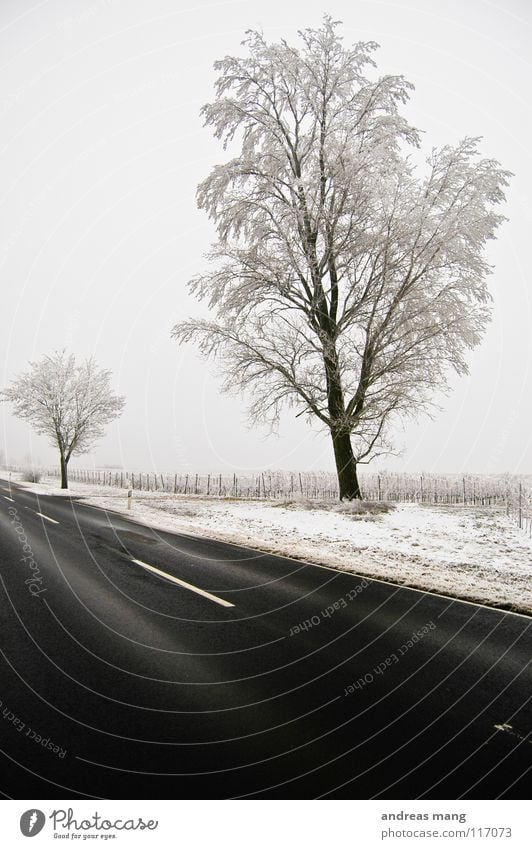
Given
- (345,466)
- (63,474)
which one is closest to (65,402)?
(63,474)

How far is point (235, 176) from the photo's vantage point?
15.7m

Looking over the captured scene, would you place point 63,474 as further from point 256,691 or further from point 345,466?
point 256,691

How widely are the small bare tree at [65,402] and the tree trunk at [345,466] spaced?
24568mm

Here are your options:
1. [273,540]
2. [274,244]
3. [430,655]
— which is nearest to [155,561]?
[273,540]

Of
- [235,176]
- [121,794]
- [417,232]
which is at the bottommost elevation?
[121,794]

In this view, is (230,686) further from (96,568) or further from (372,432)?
(372,432)

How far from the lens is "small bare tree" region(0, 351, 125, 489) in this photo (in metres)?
33.6

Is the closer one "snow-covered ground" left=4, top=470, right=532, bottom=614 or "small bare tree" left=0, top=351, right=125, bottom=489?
"snow-covered ground" left=4, top=470, right=532, bottom=614

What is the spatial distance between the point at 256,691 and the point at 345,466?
488 inches

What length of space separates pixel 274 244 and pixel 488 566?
1266cm

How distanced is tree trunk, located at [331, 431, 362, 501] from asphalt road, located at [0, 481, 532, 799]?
8689 millimetres

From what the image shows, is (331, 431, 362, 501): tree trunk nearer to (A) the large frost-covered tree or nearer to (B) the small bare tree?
(A) the large frost-covered tree

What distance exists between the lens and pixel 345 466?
625 inches

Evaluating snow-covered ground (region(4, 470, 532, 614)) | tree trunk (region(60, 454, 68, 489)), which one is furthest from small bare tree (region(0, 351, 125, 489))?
snow-covered ground (region(4, 470, 532, 614))
